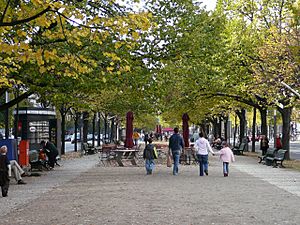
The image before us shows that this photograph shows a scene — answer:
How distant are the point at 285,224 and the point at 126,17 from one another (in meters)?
Result: 4.51

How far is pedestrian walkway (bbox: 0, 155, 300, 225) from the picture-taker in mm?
10664

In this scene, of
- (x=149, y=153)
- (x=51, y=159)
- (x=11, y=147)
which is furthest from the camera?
(x=51, y=159)

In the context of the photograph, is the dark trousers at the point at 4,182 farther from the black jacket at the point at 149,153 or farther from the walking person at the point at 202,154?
the walking person at the point at 202,154

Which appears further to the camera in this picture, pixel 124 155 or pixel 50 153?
pixel 124 155

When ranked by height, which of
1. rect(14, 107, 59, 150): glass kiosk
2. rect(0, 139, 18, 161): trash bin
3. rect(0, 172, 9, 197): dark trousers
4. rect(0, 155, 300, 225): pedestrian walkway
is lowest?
rect(0, 155, 300, 225): pedestrian walkway

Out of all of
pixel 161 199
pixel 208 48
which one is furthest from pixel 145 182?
pixel 208 48

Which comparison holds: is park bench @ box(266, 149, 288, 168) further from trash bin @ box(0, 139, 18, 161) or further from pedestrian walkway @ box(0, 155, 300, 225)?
trash bin @ box(0, 139, 18, 161)

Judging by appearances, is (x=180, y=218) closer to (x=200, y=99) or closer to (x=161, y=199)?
(x=161, y=199)

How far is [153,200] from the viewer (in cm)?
1335

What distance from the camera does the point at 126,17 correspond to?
9469mm

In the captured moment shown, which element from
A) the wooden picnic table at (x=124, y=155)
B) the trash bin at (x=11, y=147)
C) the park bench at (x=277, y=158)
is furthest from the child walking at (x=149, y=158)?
the park bench at (x=277, y=158)

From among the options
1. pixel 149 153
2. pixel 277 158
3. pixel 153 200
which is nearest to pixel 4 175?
pixel 153 200

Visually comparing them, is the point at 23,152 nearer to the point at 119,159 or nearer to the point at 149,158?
the point at 149,158

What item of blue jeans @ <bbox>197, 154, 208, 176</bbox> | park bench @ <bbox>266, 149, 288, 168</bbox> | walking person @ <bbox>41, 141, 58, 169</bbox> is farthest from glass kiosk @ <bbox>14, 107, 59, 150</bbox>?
park bench @ <bbox>266, 149, 288, 168</bbox>
